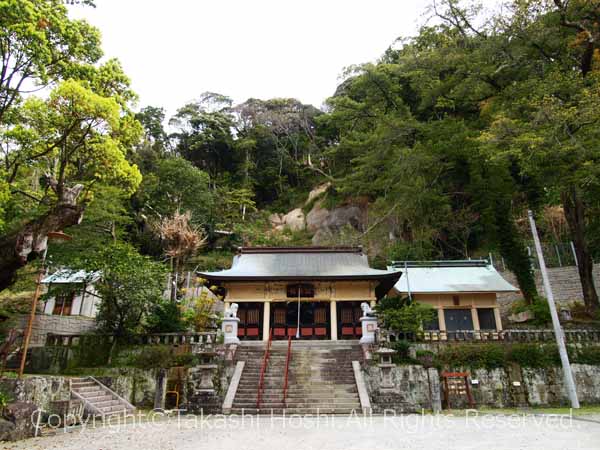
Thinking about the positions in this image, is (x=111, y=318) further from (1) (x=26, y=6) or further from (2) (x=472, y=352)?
(2) (x=472, y=352)

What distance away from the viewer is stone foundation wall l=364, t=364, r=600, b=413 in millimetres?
13188

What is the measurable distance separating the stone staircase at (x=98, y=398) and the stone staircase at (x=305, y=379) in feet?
12.9

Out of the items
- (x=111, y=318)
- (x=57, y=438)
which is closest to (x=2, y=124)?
(x=111, y=318)

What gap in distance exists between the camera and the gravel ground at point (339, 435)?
6703 millimetres

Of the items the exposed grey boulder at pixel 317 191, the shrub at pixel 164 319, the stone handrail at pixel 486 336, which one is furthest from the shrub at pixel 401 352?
the exposed grey boulder at pixel 317 191

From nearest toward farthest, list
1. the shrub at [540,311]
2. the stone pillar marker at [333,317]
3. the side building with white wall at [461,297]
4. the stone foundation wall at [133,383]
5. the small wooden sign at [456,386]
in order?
the small wooden sign at [456,386], the stone foundation wall at [133,383], the shrub at [540,311], the stone pillar marker at [333,317], the side building with white wall at [461,297]

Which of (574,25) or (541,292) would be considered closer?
(574,25)

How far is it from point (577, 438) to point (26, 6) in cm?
1530

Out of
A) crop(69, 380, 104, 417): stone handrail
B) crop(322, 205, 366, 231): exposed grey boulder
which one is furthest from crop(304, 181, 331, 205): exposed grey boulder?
crop(69, 380, 104, 417): stone handrail

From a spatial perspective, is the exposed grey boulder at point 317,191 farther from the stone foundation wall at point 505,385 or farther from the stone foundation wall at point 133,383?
the stone foundation wall at point 133,383

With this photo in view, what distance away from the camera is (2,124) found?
1126cm

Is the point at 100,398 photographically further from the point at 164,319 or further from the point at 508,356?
the point at 508,356

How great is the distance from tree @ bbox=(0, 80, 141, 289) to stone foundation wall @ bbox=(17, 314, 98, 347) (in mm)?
10543

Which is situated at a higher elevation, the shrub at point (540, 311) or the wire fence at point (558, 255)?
the wire fence at point (558, 255)
